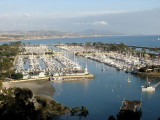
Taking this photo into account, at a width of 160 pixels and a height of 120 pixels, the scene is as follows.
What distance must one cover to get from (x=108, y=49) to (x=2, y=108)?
40.1 m

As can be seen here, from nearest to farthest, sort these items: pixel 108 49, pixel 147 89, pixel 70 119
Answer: pixel 70 119 → pixel 147 89 → pixel 108 49

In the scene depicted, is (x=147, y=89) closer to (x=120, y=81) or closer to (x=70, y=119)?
(x=120, y=81)

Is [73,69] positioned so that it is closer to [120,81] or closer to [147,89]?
→ [120,81]

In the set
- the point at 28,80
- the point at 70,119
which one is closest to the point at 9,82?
the point at 28,80

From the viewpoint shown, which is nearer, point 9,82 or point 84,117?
point 84,117

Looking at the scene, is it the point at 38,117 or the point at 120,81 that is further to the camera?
the point at 120,81

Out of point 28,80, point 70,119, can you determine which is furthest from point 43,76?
point 70,119

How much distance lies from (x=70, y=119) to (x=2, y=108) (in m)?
3.46

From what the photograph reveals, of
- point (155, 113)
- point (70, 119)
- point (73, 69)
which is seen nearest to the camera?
point (70, 119)

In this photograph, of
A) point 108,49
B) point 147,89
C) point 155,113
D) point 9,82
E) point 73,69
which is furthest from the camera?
point 108,49

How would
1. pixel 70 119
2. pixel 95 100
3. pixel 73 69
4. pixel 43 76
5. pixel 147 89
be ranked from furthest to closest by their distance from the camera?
pixel 73 69 < pixel 43 76 < pixel 147 89 < pixel 95 100 < pixel 70 119

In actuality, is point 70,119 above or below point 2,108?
below

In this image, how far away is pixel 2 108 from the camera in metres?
12.7

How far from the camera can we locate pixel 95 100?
18172 mm
